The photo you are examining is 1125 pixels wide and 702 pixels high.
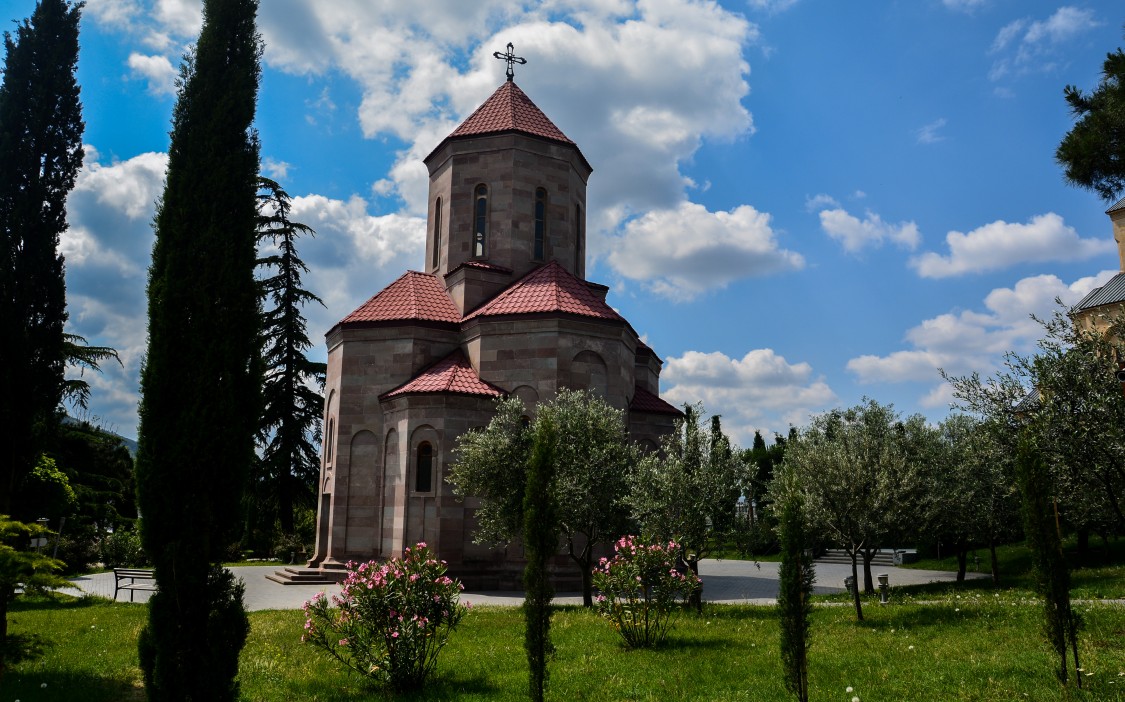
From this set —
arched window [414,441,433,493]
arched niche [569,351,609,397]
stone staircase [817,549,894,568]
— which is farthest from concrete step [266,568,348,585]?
stone staircase [817,549,894,568]

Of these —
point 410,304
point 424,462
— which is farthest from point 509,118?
point 424,462

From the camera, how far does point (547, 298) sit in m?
21.8

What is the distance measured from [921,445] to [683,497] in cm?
1131

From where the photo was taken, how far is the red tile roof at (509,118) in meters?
25.5

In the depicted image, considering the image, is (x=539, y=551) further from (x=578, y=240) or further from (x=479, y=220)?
(x=578, y=240)

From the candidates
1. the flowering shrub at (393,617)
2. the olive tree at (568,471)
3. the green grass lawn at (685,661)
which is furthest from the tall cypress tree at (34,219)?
the olive tree at (568,471)

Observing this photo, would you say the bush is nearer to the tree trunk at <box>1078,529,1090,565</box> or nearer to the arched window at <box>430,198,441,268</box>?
the arched window at <box>430,198,441,268</box>

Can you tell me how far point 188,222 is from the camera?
8.87 m

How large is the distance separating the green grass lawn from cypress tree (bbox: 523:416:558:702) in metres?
1.31

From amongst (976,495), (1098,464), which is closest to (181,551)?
(1098,464)

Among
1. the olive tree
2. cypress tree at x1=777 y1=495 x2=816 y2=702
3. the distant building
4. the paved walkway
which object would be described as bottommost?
the paved walkway

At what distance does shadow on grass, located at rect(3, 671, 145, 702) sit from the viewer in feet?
28.6

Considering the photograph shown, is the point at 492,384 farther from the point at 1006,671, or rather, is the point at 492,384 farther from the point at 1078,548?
the point at 1078,548

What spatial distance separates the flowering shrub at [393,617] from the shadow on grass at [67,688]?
2253mm
